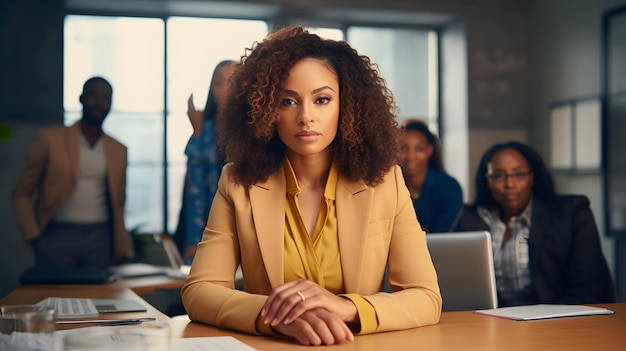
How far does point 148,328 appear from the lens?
2.58ft

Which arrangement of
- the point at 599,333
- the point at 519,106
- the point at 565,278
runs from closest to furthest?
1. the point at 599,333
2. the point at 565,278
3. the point at 519,106

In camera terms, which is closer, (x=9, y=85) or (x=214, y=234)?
(x=214, y=234)

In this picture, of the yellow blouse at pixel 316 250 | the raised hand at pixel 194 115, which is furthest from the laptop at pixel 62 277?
the raised hand at pixel 194 115

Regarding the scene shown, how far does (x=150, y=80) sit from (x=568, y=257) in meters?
4.73

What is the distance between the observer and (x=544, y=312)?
1.70 metres

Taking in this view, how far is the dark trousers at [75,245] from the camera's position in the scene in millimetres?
3744

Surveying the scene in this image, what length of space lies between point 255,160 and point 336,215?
0.71 feet

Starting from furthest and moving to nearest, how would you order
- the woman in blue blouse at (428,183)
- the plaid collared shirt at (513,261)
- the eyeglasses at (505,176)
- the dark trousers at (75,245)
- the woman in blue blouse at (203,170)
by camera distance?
the woman in blue blouse at (428,183) < the dark trousers at (75,245) < the woman in blue blouse at (203,170) < the eyeglasses at (505,176) < the plaid collared shirt at (513,261)

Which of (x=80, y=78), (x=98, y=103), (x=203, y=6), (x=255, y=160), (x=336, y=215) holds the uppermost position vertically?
(x=203, y=6)

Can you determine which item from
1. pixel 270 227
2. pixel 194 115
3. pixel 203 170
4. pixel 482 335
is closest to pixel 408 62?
pixel 194 115

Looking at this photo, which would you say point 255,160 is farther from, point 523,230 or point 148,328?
point 523,230

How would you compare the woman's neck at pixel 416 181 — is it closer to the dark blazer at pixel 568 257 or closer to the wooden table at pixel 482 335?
the dark blazer at pixel 568 257

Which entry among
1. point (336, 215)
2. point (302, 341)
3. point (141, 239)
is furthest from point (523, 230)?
point (141, 239)

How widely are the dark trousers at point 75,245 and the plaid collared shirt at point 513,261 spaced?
6.15 ft
